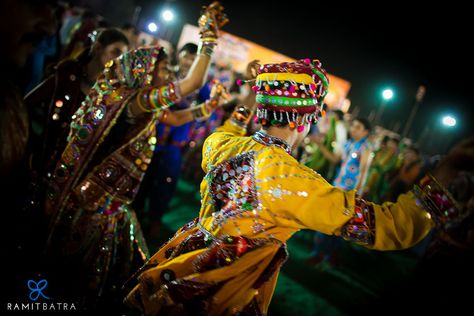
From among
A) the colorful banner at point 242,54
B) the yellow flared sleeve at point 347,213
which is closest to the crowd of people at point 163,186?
the yellow flared sleeve at point 347,213

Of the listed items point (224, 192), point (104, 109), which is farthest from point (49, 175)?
point (224, 192)

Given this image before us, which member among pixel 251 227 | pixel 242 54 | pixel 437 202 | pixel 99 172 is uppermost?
pixel 242 54

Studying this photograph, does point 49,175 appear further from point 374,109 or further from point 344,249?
point 374,109

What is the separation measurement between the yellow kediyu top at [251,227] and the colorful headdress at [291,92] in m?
0.14

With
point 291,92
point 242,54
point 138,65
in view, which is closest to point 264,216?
point 291,92

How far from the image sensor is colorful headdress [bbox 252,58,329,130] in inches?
58.9

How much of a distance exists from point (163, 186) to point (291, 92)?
121 inches

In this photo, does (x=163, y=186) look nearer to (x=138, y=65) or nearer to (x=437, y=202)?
(x=138, y=65)

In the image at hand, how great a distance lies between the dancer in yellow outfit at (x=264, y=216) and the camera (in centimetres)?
123

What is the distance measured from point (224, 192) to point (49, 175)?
1.71 m

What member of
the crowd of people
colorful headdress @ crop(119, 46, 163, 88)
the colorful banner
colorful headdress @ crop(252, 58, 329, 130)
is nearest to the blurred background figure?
the crowd of people

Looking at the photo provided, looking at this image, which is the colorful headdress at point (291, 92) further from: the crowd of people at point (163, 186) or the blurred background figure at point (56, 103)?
the blurred background figure at point (56, 103)

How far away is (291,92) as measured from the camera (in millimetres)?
1493

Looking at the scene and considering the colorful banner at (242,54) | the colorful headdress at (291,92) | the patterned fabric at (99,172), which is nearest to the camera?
the colorful headdress at (291,92)
